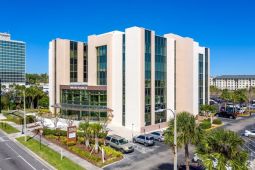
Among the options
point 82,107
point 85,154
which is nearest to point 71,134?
point 85,154

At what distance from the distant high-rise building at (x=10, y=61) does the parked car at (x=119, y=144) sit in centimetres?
17117

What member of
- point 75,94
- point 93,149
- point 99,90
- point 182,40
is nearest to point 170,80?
point 182,40

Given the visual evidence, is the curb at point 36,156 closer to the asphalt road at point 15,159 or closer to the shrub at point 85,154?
the asphalt road at point 15,159

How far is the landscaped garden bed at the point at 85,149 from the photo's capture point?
116ft

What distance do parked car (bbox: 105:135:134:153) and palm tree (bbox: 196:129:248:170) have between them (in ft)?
59.3

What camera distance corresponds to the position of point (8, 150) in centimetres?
4166

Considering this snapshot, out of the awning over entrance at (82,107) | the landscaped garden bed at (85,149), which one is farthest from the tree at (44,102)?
the landscaped garden bed at (85,149)

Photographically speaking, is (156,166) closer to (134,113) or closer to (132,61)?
(134,113)

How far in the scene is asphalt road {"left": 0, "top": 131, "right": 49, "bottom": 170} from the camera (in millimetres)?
33500

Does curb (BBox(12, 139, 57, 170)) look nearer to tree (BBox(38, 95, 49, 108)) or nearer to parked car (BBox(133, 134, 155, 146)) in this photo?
parked car (BBox(133, 134, 155, 146))

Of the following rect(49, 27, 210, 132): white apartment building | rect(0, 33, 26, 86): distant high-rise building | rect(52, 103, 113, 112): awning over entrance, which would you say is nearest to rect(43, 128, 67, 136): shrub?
rect(52, 103, 113, 112): awning over entrance

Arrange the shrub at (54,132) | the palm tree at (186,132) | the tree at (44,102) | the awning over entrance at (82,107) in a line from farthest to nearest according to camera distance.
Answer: the tree at (44,102), the awning over entrance at (82,107), the shrub at (54,132), the palm tree at (186,132)

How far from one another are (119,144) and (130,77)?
18811 millimetres

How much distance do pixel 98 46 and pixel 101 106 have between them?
15.2 meters
